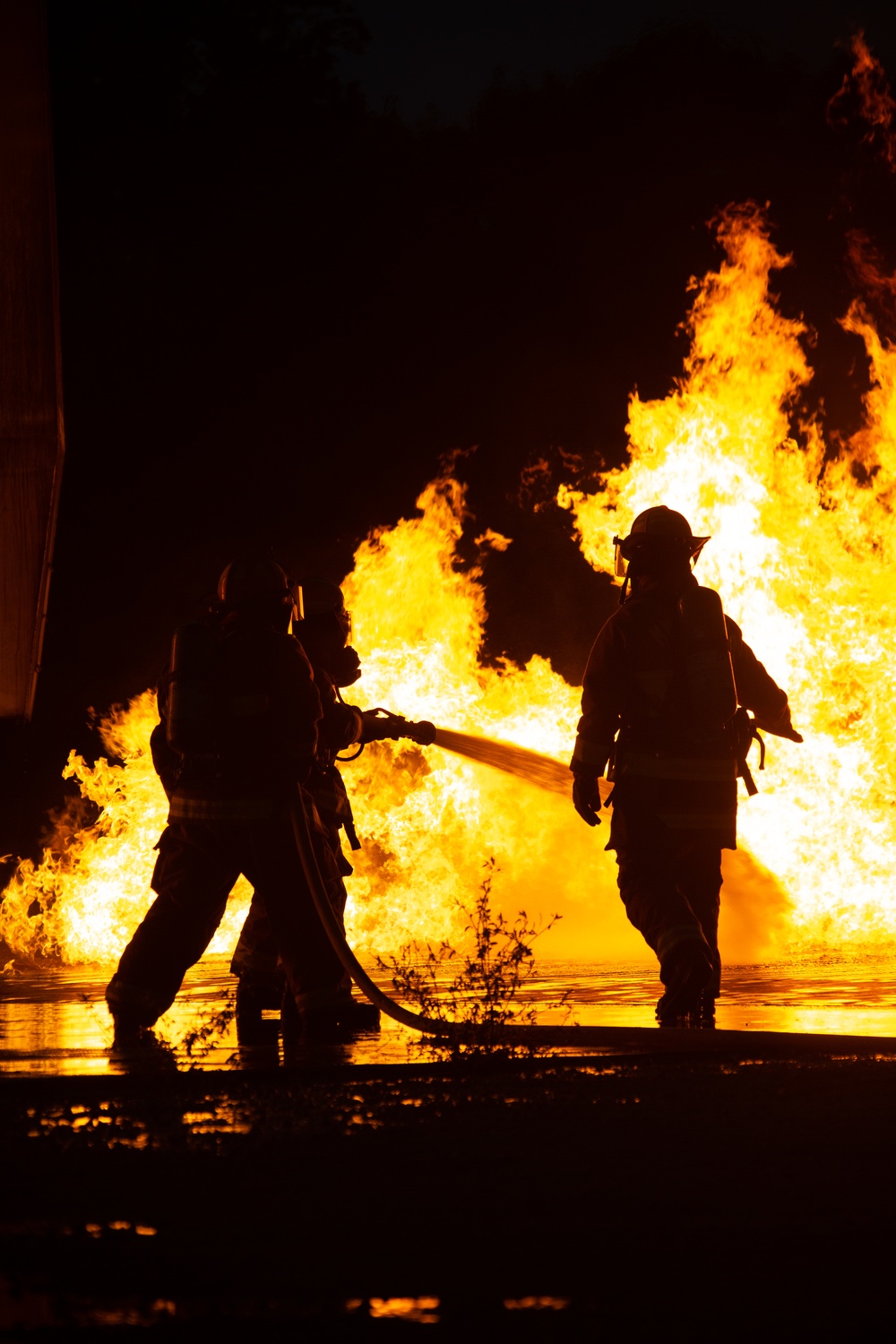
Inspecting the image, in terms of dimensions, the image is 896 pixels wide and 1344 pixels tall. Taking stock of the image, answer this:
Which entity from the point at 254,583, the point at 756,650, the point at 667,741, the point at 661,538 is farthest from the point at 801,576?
the point at 254,583

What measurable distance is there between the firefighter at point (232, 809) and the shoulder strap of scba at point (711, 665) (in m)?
1.47

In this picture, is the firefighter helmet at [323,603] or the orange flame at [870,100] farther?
the orange flame at [870,100]

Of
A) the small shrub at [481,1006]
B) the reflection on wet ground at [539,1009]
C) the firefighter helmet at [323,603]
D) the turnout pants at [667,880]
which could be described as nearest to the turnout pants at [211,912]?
the reflection on wet ground at [539,1009]

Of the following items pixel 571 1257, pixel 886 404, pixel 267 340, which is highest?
pixel 267 340

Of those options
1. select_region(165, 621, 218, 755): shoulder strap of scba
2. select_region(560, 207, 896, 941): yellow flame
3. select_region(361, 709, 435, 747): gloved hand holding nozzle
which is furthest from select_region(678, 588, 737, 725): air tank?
select_region(560, 207, 896, 941): yellow flame

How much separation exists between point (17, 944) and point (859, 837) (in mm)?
6156

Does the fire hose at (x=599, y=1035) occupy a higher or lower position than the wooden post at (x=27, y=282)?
lower

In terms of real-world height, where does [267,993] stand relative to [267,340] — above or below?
below

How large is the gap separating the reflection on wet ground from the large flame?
139 cm

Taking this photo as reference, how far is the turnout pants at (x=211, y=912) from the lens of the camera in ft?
17.7

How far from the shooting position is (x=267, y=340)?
14.2 meters

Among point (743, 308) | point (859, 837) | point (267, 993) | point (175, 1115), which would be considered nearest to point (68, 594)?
point (743, 308)

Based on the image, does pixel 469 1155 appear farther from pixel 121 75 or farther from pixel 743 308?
pixel 121 75

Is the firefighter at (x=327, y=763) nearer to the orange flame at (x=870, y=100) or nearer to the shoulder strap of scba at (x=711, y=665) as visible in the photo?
the shoulder strap of scba at (x=711, y=665)
